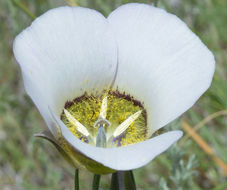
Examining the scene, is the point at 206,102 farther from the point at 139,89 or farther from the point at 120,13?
the point at 120,13

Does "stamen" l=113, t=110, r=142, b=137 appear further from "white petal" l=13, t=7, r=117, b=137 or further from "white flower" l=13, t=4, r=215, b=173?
"white petal" l=13, t=7, r=117, b=137

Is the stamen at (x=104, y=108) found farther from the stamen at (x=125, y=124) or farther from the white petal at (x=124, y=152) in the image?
the white petal at (x=124, y=152)

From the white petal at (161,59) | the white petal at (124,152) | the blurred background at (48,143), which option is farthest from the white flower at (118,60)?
the blurred background at (48,143)

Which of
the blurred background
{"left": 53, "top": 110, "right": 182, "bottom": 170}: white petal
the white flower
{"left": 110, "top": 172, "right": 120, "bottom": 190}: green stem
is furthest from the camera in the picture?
the blurred background

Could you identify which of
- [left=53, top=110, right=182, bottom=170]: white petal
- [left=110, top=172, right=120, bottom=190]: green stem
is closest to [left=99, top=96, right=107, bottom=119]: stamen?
[left=110, top=172, right=120, bottom=190]: green stem

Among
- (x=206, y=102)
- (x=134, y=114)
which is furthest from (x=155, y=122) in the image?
(x=206, y=102)

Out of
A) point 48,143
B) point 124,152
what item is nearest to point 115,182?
point 124,152

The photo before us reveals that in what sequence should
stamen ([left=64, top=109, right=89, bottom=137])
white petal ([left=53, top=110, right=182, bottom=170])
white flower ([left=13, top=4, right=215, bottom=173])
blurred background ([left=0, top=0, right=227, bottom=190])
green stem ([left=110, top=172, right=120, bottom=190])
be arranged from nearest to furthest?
1. white petal ([left=53, top=110, right=182, bottom=170])
2. green stem ([left=110, top=172, right=120, bottom=190])
3. white flower ([left=13, top=4, right=215, bottom=173])
4. stamen ([left=64, top=109, right=89, bottom=137])
5. blurred background ([left=0, top=0, right=227, bottom=190])
